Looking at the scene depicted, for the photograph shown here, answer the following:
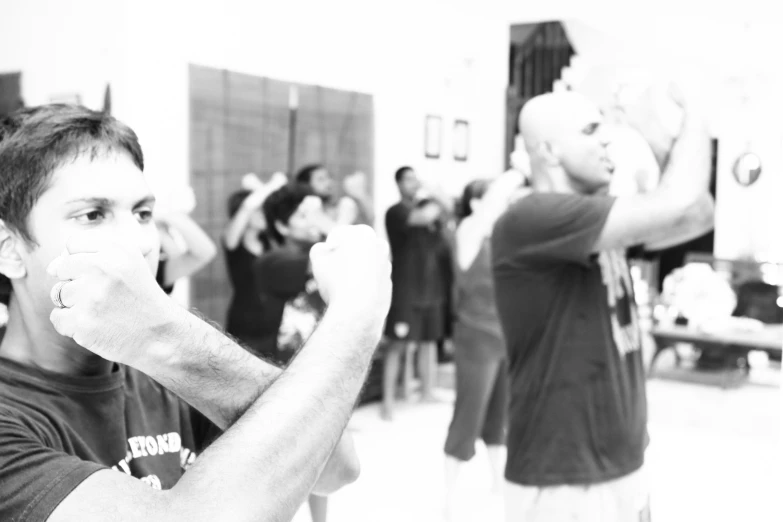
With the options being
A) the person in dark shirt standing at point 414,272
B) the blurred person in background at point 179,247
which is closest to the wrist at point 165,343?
the blurred person in background at point 179,247

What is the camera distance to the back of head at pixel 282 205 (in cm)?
374

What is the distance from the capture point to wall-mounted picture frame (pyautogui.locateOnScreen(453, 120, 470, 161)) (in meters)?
6.65

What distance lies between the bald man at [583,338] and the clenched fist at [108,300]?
4.32 ft

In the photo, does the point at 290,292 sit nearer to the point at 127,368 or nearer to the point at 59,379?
the point at 127,368

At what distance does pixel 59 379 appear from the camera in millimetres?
946

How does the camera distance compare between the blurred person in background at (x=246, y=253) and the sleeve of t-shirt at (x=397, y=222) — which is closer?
the blurred person in background at (x=246, y=253)

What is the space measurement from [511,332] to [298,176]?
2.90m

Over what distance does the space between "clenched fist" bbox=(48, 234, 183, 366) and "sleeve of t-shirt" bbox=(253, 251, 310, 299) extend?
2766 mm

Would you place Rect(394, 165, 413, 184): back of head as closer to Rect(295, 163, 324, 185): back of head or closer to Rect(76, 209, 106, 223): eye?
Rect(295, 163, 324, 185): back of head

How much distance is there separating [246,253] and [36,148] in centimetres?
316

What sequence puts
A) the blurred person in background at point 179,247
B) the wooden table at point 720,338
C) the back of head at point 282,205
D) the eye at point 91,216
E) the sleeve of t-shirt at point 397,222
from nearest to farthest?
the eye at point 91,216, the blurred person in background at point 179,247, the back of head at point 282,205, the sleeve of t-shirt at point 397,222, the wooden table at point 720,338

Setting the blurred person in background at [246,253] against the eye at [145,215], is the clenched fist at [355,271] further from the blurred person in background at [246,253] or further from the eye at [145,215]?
the blurred person in background at [246,253]

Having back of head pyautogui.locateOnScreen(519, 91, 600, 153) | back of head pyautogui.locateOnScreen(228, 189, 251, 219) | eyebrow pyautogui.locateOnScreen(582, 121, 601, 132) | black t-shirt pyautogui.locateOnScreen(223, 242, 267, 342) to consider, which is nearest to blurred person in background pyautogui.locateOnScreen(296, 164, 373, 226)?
back of head pyautogui.locateOnScreen(228, 189, 251, 219)

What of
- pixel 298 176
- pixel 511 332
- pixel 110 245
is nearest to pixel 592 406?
pixel 511 332
